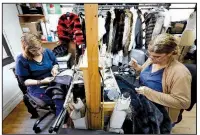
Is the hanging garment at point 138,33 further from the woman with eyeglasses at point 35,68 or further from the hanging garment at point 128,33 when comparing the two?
the woman with eyeglasses at point 35,68

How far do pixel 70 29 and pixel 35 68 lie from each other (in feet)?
2.95

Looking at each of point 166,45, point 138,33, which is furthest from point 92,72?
point 138,33

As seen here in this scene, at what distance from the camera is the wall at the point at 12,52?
159 centimetres

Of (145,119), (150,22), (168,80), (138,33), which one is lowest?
(145,119)

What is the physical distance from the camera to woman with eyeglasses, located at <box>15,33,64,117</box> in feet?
3.85

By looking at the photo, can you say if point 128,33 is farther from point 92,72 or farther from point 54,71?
point 92,72

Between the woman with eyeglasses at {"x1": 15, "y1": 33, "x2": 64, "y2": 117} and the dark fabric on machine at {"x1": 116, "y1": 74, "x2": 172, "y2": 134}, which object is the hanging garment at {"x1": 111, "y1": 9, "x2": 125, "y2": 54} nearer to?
the woman with eyeglasses at {"x1": 15, "y1": 33, "x2": 64, "y2": 117}

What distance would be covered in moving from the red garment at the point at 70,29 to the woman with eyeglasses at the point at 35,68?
1.98 ft

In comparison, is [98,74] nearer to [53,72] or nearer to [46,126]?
[53,72]

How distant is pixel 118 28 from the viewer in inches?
69.2

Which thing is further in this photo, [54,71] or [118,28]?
[118,28]

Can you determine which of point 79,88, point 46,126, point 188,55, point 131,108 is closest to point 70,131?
point 79,88

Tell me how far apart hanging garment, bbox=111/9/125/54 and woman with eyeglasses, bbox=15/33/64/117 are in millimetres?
844

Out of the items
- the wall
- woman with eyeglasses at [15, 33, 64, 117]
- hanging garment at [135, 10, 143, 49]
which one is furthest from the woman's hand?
hanging garment at [135, 10, 143, 49]
